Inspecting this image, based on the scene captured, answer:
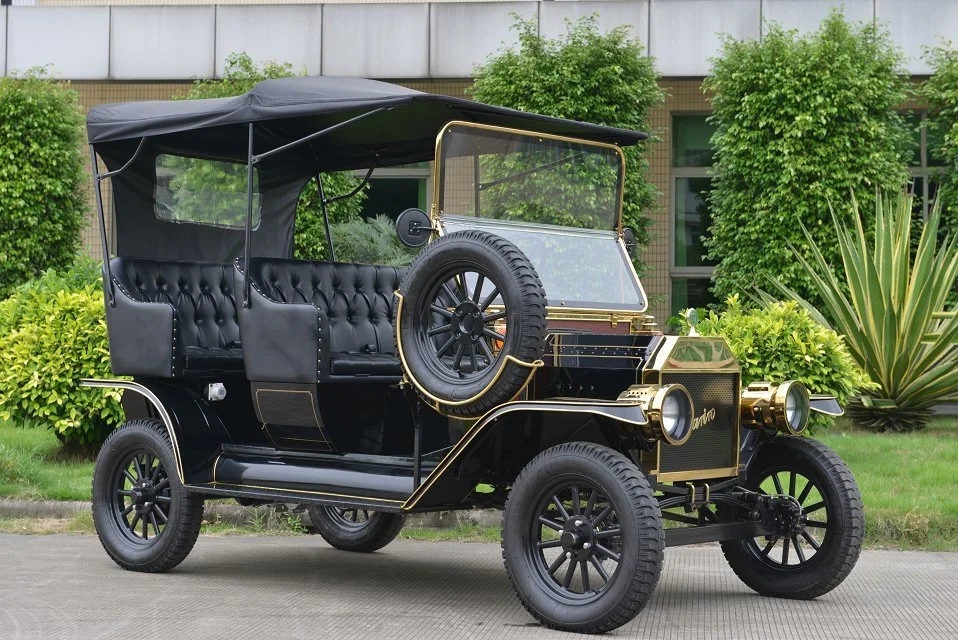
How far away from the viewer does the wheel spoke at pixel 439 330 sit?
20.1 feet

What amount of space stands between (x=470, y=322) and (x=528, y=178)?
1219 mm

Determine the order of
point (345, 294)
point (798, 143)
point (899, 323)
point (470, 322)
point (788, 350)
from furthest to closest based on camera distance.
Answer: point (798, 143) → point (899, 323) → point (788, 350) → point (345, 294) → point (470, 322)

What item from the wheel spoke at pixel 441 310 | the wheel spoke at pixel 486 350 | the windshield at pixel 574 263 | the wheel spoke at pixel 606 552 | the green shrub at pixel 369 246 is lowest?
the wheel spoke at pixel 606 552

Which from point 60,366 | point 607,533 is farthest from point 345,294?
point 60,366

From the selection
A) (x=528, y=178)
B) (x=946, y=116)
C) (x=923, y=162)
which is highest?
(x=946, y=116)

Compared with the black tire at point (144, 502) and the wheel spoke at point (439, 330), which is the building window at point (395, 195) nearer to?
the black tire at point (144, 502)

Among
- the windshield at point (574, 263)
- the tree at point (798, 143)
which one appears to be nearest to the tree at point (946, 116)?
the tree at point (798, 143)

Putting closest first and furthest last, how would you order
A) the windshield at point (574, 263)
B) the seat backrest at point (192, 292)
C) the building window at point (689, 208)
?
the windshield at point (574, 263)
the seat backrest at point (192, 292)
the building window at point (689, 208)

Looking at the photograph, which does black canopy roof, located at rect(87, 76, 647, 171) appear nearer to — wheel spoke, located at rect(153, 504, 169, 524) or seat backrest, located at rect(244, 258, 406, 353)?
seat backrest, located at rect(244, 258, 406, 353)

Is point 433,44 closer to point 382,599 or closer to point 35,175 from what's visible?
point 35,175

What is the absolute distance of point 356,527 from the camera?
26.3 ft

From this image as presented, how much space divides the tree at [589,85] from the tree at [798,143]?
3.32 feet

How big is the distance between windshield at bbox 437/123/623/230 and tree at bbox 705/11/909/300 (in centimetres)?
761

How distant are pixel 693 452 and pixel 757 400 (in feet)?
1.62
